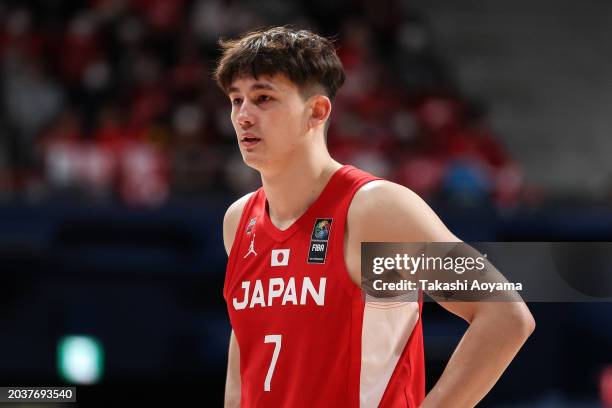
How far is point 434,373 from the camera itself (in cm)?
864

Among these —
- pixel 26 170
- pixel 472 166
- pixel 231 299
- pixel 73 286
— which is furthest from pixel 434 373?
pixel 231 299

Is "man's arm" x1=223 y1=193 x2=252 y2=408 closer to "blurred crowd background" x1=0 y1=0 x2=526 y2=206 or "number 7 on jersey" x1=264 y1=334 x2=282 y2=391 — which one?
"number 7 on jersey" x1=264 y1=334 x2=282 y2=391

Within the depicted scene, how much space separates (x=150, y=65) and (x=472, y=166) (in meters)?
3.68

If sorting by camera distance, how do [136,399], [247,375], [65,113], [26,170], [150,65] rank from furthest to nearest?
[150,65] → [65,113] → [26,170] → [136,399] → [247,375]

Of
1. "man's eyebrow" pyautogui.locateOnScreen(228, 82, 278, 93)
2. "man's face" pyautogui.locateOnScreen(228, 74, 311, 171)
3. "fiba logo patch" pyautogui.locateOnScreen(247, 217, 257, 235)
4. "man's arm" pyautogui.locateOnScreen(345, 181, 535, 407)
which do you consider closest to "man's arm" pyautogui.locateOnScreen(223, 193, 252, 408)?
"fiba logo patch" pyautogui.locateOnScreen(247, 217, 257, 235)

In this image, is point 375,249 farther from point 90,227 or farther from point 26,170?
point 26,170

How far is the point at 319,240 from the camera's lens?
3.12m

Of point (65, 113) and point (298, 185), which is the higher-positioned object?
point (65, 113)

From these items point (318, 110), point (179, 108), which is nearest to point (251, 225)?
point (318, 110)

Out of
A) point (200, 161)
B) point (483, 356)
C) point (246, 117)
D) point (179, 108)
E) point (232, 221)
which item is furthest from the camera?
point (179, 108)

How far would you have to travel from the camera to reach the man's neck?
10.7ft

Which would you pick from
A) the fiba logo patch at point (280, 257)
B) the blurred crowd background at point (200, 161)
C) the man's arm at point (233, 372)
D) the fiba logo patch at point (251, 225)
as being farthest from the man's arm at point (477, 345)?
the blurred crowd background at point (200, 161)

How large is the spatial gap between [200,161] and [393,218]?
244 inches

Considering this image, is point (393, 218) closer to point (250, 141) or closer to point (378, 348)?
point (378, 348)
